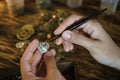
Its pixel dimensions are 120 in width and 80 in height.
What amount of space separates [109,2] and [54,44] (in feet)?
1.02

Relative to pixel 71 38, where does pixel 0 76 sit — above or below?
below

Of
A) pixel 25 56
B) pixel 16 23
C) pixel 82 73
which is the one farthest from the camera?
pixel 16 23

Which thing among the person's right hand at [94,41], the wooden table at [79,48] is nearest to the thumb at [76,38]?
the person's right hand at [94,41]

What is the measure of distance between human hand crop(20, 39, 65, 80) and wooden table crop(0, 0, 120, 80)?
8 cm

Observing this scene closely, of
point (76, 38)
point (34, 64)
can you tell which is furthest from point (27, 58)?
point (76, 38)

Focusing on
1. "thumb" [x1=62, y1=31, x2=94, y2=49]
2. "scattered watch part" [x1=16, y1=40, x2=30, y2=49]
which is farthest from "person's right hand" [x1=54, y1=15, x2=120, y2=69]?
"scattered watch part" [x1=16, y1=40, x2=30, y2=49]

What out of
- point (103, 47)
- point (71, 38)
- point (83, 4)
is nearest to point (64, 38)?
point (71, 38)

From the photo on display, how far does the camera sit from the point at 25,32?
0.82m

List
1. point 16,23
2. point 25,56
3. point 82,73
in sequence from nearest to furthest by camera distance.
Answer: point 25,56 < point 82,73 < point 16,23

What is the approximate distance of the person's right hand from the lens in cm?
65

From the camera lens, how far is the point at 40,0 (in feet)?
3.05

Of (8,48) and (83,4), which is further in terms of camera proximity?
(83,4)

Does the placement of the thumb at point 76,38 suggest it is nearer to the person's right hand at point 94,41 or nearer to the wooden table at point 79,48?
the person's right hand at point 94,41

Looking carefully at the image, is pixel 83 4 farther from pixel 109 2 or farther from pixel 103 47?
pixel 103 47
